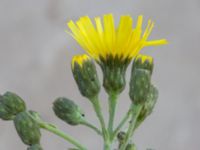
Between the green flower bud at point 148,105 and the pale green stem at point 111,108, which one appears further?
the green flower bud at point 148,105

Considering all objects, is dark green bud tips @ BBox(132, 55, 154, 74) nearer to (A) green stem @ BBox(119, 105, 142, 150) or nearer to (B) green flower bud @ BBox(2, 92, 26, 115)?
(A) green stem @ BBox(119, 105, 142, 150)

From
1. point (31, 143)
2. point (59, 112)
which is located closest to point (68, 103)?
point (59, 112)

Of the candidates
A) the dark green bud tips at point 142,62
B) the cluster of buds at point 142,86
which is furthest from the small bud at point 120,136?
the dark green bud tips at point 142,62

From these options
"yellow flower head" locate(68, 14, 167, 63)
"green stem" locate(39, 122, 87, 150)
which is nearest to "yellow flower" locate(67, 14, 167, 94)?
"yellow flower head" locate(68, 14, 167, 63)

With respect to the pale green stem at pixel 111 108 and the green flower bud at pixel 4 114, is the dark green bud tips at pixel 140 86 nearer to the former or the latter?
the pale green stem at pixel 111 108

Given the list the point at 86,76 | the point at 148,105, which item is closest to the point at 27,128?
the point at 86,76

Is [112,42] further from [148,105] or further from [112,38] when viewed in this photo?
[148,105]
